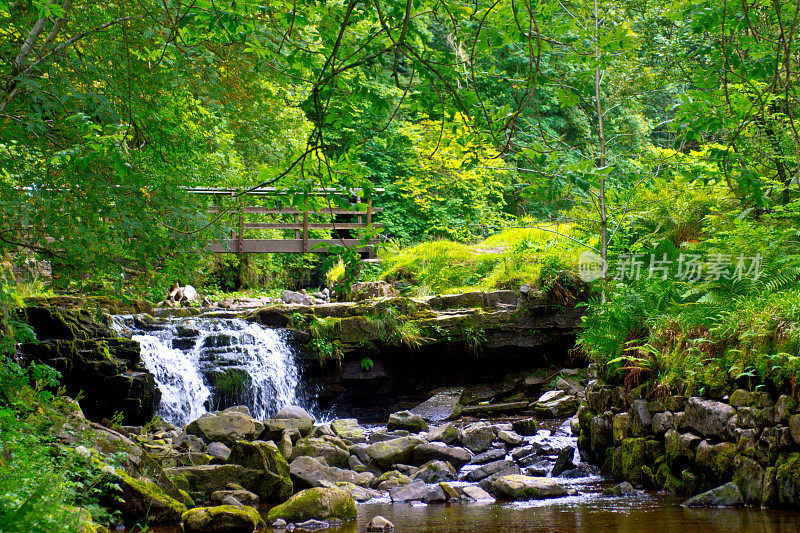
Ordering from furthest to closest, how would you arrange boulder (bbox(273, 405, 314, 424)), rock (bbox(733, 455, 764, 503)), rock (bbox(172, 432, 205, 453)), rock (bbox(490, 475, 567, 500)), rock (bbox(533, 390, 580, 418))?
rock (bbox(533, 390, 580, 418))
boulder (bbox(273, 405, 314, 424))
rock (bbox(172, 432, 205, 453))
rock (bbox(490, 475, 567, 500))
rock (bbox(733, 455, 764, 503))

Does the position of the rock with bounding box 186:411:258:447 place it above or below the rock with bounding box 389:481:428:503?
above

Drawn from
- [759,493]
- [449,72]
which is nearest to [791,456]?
[759,493]

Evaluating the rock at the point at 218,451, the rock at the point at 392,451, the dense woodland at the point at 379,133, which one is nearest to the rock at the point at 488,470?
the rock at the point at 392,451

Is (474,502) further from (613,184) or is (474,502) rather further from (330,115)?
(613,184)

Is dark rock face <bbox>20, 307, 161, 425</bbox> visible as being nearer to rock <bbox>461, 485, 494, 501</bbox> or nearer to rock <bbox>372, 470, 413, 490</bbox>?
rock <bbox>372, 470, 413, 490</bbox>

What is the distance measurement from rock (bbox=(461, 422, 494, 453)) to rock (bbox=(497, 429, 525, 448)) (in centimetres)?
12

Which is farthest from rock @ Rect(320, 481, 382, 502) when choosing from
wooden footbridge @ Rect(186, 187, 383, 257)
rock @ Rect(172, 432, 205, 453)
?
wooden footbridge @ Rect(186, 187, 383, 257)

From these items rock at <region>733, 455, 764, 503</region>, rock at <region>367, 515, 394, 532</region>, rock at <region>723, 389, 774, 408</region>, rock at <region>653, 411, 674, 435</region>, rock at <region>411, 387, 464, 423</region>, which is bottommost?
rock at <region>411, 387, 464, 423</region>

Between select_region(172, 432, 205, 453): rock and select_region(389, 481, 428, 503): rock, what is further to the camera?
select_region(172, 432, 205, 453): rock

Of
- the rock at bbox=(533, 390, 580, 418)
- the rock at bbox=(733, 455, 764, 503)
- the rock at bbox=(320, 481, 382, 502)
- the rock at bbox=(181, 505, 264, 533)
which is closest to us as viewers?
the rock at bbox=(733, 455, 764, 503)

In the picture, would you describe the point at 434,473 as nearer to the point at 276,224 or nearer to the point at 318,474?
the point at 318,474

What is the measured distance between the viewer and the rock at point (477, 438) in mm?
8422

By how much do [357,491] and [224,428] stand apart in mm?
2281

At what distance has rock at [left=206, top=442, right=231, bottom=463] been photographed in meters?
7.60
